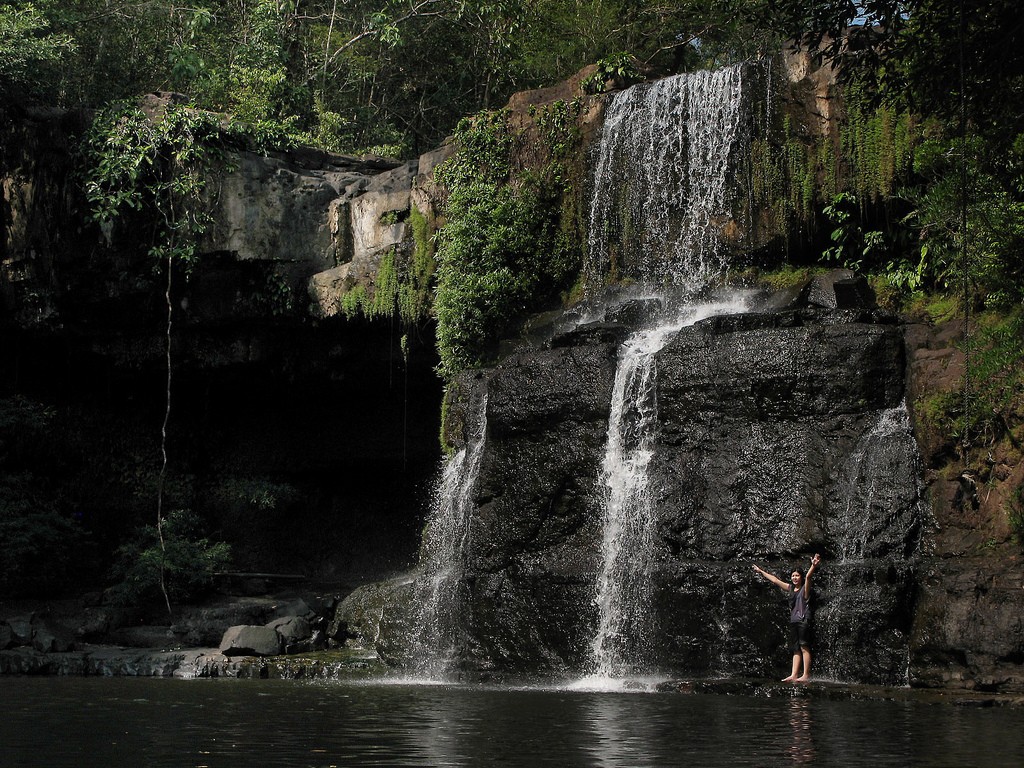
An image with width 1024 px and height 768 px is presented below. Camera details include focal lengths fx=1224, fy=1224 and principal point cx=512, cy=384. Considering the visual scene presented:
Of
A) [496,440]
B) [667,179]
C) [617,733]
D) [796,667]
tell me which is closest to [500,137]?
[667,179]

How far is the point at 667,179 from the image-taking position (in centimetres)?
2012

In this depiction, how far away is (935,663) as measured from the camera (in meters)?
12.8

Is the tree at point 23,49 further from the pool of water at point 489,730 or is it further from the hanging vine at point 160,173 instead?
the pool of water at point 489,730

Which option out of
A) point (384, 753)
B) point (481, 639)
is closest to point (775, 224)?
point (481, 639)

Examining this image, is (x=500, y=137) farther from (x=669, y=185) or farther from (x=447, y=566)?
(x=447, y=566)

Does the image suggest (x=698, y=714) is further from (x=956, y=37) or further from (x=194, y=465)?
(x=194, y=465)

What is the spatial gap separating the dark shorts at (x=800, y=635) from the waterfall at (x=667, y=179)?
7458 millimetres

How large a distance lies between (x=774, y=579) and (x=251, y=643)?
8.38 m

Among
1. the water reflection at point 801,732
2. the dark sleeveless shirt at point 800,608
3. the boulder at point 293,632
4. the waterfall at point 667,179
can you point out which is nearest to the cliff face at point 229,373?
the waterfall at point 667,179

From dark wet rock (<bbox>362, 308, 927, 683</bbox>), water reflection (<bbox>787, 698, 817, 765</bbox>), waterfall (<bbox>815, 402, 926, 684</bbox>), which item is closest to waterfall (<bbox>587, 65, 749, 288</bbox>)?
dark wet rock (<bbox>362, 308, 927, 683</bbox>)

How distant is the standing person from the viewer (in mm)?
13094

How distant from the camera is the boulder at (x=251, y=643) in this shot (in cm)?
1820

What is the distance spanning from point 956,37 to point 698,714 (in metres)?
7.58

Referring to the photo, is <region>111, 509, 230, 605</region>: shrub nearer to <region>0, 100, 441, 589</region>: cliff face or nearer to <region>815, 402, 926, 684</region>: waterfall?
<region>0, 100, 441, 589</region>: cliff face
